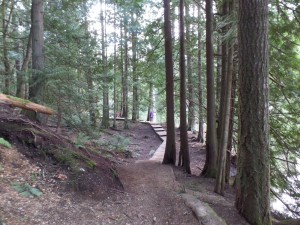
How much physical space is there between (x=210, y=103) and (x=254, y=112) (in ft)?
13.2

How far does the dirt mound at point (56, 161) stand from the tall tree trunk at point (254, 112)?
2791mm

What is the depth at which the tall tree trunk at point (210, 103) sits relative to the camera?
849cm

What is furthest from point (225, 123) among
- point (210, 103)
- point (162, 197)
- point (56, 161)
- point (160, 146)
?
point (160, 146)

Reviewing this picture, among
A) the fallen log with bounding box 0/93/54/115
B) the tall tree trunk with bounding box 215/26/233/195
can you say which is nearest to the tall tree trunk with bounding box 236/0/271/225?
the tall tree trunk with bounding box 215/26/233/195

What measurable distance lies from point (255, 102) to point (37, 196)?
3961 millimetres

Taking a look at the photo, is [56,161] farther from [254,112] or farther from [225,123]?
[225,123]

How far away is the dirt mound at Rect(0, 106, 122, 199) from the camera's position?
16.6 feet

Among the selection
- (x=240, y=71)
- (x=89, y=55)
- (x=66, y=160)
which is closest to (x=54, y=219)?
(x=66, y=160)

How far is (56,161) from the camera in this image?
17.9 feet

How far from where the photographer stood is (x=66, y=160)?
5.55 m

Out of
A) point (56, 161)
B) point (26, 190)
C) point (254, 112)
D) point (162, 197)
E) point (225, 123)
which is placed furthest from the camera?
point (225, 123)

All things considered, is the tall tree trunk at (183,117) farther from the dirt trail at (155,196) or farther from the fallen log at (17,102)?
the fallen log at (17,102)

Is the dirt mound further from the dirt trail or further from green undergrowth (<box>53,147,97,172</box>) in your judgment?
the dirt trail

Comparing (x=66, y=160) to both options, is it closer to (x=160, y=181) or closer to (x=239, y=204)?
(x=160, y=181)
